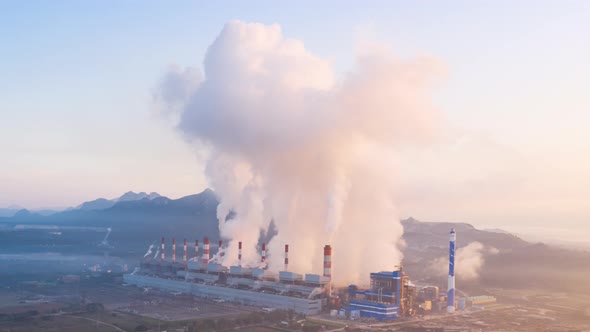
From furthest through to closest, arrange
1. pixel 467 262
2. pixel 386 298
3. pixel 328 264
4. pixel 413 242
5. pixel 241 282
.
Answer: pixel 413 242 < pixel 467 262 < pixel 241 282 < pixel 328 264 < pixel 386 298

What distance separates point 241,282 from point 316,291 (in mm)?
8350

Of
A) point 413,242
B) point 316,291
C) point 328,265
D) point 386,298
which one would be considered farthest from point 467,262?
point 316,291

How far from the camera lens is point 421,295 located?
47188mm

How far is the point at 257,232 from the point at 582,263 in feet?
124

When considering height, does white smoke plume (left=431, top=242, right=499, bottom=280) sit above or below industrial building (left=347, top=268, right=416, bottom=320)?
above

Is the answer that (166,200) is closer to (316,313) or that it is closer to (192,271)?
(192,271)

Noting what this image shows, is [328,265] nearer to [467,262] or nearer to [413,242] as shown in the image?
[467,262]

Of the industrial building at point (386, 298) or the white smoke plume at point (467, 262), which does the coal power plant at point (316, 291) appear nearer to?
the industrial building at point (386, 298)

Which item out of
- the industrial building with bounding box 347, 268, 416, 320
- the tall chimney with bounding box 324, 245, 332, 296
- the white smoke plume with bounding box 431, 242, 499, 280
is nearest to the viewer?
the industrial building with bounding box 347, 268, 416, 320

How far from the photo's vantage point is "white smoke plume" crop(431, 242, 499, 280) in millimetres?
66938

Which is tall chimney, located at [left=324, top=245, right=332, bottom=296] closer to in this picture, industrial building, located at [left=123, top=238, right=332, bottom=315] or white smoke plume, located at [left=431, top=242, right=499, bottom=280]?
industrial building, located at [left=123, top=238, right=332, bottom=315]

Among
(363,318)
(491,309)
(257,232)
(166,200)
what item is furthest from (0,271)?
(166,200)

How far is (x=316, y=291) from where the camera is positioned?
45.7 metres

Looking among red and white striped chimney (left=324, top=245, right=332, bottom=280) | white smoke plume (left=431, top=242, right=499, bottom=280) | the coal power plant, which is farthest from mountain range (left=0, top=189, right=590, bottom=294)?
red and white striped chimney (left=324, top=245, right=332, bottom=280)
